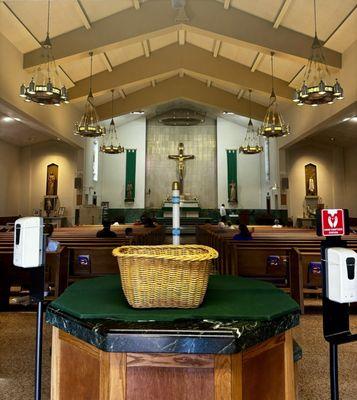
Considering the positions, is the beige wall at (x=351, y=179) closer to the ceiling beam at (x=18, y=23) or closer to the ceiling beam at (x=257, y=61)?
the ceiling beam at (x=257, y=61)

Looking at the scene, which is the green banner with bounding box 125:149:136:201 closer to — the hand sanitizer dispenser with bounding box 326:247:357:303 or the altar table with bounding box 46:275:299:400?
the altar table with bounding box 46:275:299:400

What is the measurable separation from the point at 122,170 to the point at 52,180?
3.74 meters

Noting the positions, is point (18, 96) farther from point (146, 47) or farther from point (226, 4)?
point (226, 4)

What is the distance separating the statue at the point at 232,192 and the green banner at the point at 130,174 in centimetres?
428

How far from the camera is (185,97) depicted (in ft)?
36.7

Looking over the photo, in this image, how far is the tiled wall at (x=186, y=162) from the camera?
15602 millimetres

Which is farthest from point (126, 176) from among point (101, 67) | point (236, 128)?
point (101, 67)

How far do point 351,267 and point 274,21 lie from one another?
728 centimetres

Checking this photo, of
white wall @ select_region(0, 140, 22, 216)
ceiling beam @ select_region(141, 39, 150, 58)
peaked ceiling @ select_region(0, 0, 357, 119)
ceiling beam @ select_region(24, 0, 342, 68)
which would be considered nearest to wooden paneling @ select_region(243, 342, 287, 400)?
peaked ceiling @ select_region(0, 0, 357, 119)

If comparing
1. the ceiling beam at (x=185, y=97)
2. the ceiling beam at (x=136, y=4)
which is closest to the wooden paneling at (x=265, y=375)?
the ceiling beam at (x=136, y=4)

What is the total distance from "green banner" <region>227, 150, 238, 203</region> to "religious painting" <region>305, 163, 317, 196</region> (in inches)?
134

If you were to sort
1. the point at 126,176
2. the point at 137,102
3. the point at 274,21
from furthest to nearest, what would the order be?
the point at 126,176 < the point at 137,102 < the point at 274,21

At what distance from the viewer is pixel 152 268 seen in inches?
41.4

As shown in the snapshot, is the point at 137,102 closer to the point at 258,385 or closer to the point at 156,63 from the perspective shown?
the point at 156,63
